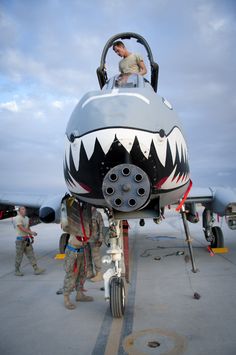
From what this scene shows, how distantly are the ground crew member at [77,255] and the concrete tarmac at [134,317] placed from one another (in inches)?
13.9

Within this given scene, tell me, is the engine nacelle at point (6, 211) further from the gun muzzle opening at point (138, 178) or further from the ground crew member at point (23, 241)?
the gun muzzle opening at point (138, 178)

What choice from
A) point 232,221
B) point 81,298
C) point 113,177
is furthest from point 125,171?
point 232,221

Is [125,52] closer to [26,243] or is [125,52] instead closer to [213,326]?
[213,326]

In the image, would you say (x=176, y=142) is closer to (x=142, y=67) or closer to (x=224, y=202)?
(x=142, y=67)

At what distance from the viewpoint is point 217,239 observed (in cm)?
1009

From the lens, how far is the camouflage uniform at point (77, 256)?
4.93m

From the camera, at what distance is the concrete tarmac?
11.3 feet

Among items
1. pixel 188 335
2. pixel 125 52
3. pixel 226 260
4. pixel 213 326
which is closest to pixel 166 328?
pixel 188 335

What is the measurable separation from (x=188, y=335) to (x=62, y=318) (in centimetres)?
184

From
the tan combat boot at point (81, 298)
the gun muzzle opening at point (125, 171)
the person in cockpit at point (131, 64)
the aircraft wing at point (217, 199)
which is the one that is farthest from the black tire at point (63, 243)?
the gun muzzle opening at point (125, 171)

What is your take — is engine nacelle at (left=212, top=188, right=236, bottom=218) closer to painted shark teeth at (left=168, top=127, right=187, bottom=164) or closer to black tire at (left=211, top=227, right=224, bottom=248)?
black tire at (left=211, top=227, right=224, bottom=248)

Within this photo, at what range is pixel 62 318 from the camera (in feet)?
14.5

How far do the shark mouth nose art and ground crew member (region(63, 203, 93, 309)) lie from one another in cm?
141

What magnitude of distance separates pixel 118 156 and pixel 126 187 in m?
0.34
